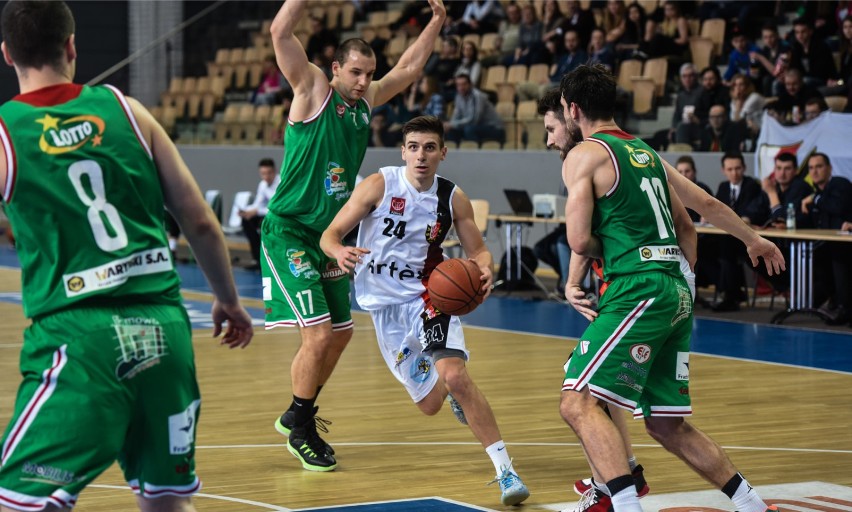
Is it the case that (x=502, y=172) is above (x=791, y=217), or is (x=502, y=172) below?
above

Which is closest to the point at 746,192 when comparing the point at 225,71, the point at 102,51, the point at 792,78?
the point at 792,78

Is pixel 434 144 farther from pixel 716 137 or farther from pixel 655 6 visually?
pixel 655 6

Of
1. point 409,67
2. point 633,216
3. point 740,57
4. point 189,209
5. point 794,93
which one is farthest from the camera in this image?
point 740,57

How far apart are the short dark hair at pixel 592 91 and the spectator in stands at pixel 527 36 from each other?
13.0 meters

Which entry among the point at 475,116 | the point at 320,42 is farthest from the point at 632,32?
the point at 320,42

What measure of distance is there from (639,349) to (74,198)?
2.25 meters

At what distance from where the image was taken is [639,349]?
471cm

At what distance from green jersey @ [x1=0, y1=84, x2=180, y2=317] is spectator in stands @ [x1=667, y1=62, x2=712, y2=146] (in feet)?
38.7

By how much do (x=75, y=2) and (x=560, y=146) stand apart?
854 inches

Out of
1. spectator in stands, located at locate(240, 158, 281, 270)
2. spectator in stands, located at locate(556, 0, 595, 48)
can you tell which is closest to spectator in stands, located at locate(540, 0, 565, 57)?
spectator in stands, located at locate(556, 0, 595, 48)

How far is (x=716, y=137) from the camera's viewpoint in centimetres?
1427

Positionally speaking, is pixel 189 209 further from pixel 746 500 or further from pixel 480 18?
pixel 480 18

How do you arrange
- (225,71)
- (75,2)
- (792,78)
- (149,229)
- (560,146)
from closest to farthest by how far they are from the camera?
1. (149,229)
2. (560,146)
3. (792,78)
4. (225,71)
5. (75,2)

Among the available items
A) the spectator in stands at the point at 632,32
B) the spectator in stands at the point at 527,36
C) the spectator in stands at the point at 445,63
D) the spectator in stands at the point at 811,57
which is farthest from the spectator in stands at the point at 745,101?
the spectator in stands at the point at 445,63
